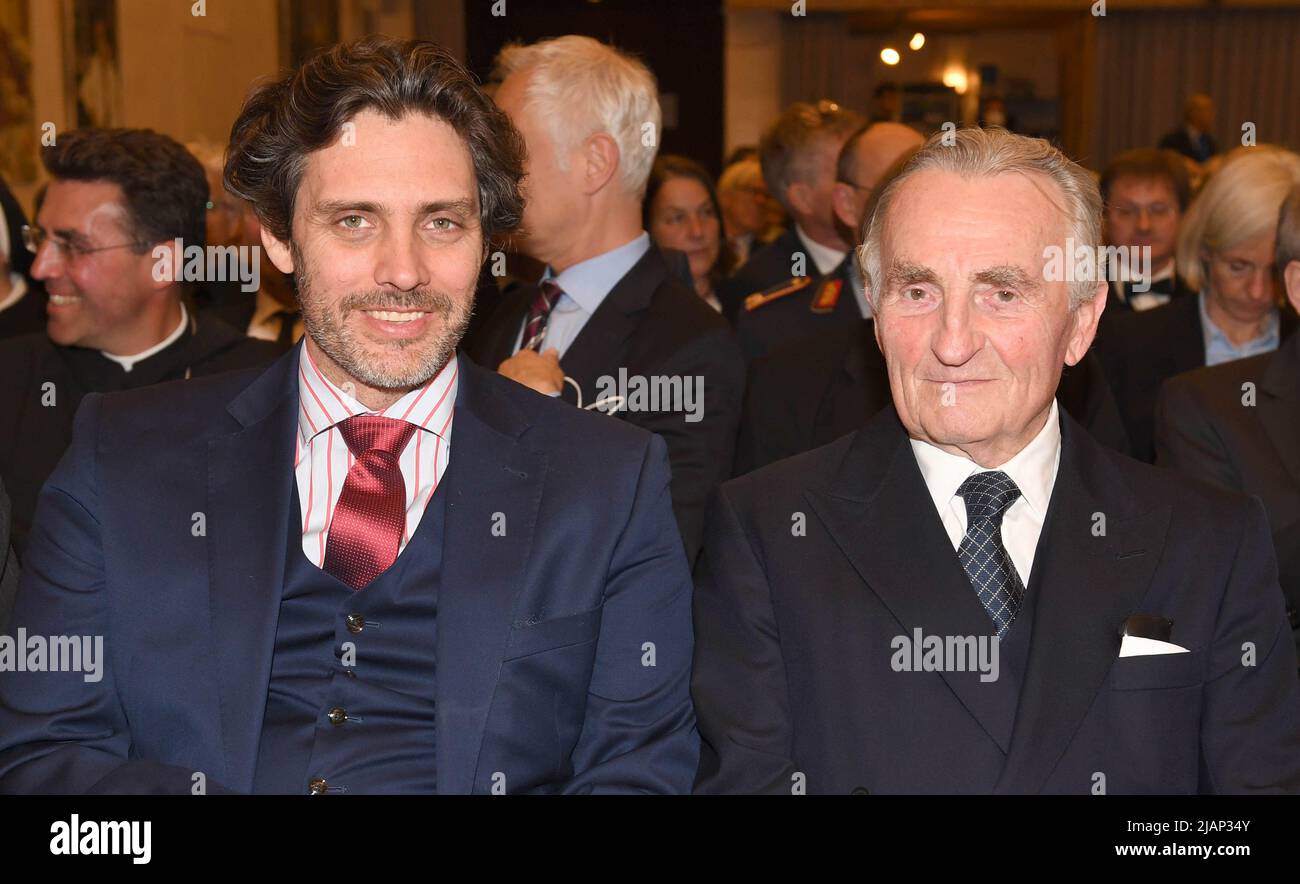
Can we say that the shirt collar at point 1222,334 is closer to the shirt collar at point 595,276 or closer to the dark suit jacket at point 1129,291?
the dark suit jacket at point 1129,291

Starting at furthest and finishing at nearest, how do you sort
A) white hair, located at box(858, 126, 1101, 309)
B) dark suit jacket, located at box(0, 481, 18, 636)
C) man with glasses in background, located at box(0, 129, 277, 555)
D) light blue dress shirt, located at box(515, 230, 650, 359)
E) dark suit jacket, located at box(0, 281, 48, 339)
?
dark suit jacket, located at box(0, 281, 48, 339), man with glasses in background, located at box(0, 129, 277, 555), light blue dress shirt, located at box(515, 230, 650, 359), dark suit jacket, located at box(0, 481, 18, 636), white hair, located at box(858, 126, 1101, 309)

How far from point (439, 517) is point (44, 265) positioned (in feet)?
6.83

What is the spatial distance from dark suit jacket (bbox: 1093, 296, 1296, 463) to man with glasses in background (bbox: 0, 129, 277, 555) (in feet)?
7.93

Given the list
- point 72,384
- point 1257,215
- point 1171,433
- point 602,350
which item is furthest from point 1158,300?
point 72,384

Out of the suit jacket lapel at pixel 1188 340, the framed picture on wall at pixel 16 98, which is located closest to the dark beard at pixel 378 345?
the suit jacket lapel at pixel 1188 340

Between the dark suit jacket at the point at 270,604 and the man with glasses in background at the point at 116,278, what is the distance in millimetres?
1589

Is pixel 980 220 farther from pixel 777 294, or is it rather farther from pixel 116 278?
pixel 116 278

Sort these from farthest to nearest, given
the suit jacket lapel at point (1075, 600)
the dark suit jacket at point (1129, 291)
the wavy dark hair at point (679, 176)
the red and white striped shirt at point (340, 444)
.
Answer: the wavy dark hair at point (679, 176) → the dark suit jacket at point (1129, 291) → the red and white striped shirt at point (340, 444) → the suit jacket lapel at point (1075, 600)

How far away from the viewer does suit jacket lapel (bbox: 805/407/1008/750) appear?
1992 millimetres

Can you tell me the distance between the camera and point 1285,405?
2.95m

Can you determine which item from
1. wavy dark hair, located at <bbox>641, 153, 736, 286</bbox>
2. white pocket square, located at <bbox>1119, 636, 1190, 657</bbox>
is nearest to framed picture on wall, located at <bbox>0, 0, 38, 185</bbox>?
wavy dark hair, located at <bbox>641, 153, 736, 286</bbox>

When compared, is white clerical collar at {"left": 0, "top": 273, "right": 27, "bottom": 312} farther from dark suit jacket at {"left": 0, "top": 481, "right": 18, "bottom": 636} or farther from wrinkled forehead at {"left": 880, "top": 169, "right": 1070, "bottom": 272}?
wrinkled forehead at {"left": 880, "top": 169, "right": 1070, "bottom": 272}

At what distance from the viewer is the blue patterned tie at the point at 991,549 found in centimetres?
205

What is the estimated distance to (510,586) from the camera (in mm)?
2076
